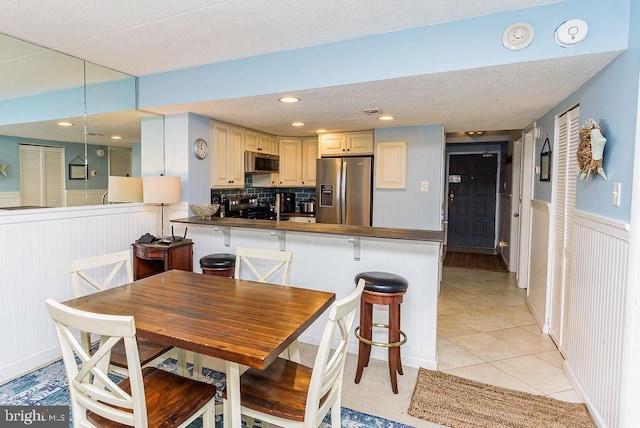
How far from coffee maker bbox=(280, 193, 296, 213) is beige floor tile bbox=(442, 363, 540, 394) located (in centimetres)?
396

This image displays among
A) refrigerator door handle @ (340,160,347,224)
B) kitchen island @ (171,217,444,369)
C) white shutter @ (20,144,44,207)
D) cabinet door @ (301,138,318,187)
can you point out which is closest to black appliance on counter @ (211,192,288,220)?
cabinet door @ (301,138,318,187)

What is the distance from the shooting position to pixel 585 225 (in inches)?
93.8

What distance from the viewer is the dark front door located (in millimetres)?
7448

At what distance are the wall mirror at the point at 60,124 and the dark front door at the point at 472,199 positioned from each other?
20.8ft

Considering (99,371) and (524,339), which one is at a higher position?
(99,371)

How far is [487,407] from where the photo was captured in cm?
223

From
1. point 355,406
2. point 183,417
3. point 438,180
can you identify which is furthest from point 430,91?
point 183,417

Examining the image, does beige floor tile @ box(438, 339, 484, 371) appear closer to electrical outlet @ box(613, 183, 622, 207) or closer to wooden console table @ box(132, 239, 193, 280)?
electrical outlet @ box(613, 183, 622, 207)

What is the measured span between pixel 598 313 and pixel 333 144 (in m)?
3.70

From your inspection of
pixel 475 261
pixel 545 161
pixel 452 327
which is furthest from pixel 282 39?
pixel 475 261

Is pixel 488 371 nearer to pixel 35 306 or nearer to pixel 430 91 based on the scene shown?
pixel 430 91

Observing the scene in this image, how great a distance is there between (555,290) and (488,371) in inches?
43.7

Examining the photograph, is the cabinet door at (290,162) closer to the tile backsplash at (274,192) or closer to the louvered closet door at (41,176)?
the tile backsplash at (274,192)

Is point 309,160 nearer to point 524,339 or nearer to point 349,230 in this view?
point 349,230
